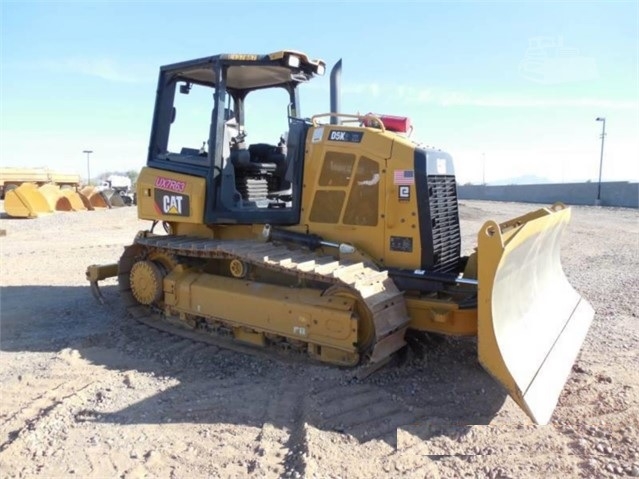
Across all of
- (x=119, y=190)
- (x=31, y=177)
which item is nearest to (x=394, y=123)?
(x=31, y=177)

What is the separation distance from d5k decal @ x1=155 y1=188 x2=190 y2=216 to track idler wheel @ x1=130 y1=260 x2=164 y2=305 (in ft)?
2.18

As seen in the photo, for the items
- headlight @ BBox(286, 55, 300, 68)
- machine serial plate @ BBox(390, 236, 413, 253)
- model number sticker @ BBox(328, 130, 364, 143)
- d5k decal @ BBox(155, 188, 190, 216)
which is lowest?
machine serial plate @ BBox(390, 236, 413, 253)

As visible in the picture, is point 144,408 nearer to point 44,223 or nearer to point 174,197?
point 174,197

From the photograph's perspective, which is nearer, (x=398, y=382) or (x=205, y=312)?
(x=398, y=382)

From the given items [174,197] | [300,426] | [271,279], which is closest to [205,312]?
[271,279]

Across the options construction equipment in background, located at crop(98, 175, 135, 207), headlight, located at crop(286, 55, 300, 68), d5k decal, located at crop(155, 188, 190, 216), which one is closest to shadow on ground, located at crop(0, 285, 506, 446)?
d5k decal, located at crop(155, 188, 190, 216)

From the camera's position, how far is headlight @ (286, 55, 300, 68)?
18.5 feet

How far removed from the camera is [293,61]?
18.7 feet

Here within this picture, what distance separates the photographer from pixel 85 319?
22.1ft

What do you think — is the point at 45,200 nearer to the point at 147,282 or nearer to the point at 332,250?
A: the point at 147,282

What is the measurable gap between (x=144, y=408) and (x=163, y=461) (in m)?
0.83

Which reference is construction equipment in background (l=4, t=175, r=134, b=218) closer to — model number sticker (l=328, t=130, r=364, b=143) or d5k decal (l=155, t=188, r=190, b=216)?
d5k decal (l=155, t=188, r=190, b=216)

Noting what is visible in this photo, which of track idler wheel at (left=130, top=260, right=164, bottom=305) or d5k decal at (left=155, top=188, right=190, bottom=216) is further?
track idler wheel at (left=130, top=260, right=164, bottom=305)

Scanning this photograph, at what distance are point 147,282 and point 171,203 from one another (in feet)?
3.22
